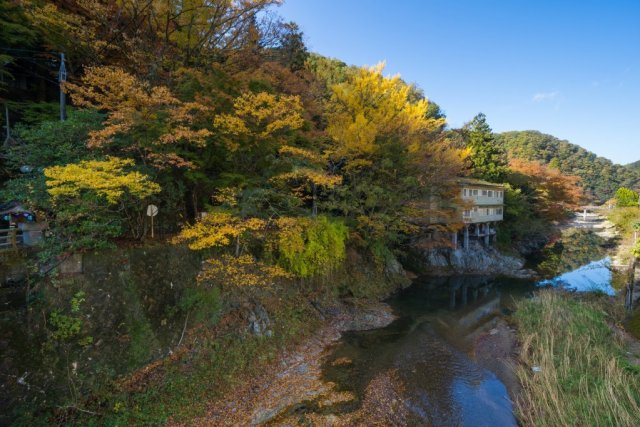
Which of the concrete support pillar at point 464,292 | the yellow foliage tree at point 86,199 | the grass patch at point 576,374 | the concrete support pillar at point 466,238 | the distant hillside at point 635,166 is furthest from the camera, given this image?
the distant hillside at point 635,166

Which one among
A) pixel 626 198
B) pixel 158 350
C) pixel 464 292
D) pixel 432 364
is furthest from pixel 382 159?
pixel 626 198

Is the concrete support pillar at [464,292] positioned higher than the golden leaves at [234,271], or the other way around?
the golden leaves at [234,271]

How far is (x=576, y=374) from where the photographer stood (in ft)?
27.6

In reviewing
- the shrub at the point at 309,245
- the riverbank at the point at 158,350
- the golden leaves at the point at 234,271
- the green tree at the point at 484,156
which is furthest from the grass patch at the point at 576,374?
the green tree at the point at 484,156

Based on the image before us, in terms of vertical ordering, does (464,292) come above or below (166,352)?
below

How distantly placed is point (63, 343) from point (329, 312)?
989cm

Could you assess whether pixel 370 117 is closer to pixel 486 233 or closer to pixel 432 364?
pixel 432 364

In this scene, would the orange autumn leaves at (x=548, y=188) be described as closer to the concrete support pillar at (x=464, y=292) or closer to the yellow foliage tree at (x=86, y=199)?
the concrete support pillar at (x=464, y=292)

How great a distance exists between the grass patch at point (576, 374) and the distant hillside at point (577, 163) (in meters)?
61.0

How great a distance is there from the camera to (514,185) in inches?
1298

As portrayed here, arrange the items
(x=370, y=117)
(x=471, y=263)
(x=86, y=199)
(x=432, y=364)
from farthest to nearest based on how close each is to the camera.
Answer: (x=471, y=263)
(x=370, y=117)
(x=432, y=364)
(x=86, y=199)

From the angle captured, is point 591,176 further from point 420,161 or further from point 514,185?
point 420,161

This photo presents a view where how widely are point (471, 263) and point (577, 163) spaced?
68.9 m

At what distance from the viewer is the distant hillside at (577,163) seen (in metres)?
64.7
